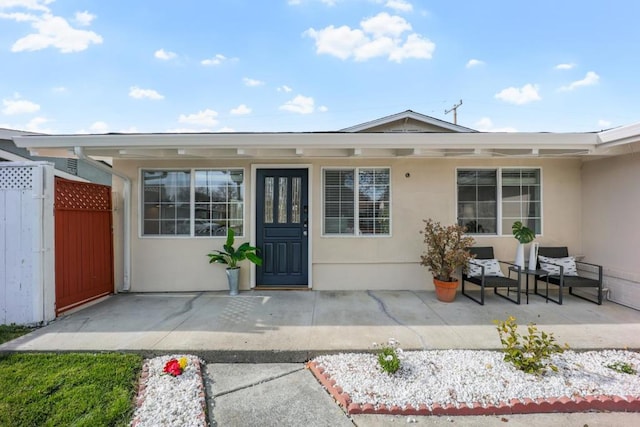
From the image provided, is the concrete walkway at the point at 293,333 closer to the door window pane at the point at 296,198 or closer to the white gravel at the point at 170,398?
the white gravel at the point at 170,398

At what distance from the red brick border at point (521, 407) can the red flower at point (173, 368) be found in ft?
4.64

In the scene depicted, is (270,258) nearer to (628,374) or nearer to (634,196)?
(628,374)

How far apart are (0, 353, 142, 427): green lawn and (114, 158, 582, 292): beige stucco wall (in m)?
2.40

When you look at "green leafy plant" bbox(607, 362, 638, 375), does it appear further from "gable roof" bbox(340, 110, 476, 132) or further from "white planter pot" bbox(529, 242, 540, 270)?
"gable roof" bbox(340, 110, 476, 132)

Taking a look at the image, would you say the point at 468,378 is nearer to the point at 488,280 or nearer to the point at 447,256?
the point at 447,256

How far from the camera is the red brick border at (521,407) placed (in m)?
2.15

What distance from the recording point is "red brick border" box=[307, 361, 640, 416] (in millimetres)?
2154

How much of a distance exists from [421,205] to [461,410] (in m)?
3.52

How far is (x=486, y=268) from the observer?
15.8 ft

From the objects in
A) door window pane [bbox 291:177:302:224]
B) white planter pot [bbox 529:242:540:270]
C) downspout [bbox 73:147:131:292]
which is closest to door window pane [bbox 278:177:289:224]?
door window pane [bbox 291:177:302:224]

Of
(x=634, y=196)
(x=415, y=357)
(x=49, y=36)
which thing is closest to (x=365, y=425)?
(x=415, y=357)

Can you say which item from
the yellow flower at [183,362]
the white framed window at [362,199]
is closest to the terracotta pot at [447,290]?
the white framed window at [362,199]

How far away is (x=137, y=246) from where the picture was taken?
16.9 ft

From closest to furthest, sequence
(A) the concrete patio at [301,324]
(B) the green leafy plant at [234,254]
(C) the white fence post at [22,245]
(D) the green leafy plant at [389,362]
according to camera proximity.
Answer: (D) the green leafy plant at [389,362], (A) the concrete patio at [301,324], (C) the white fence post at [22,245], (B) the green leafy plant at [234,254]
